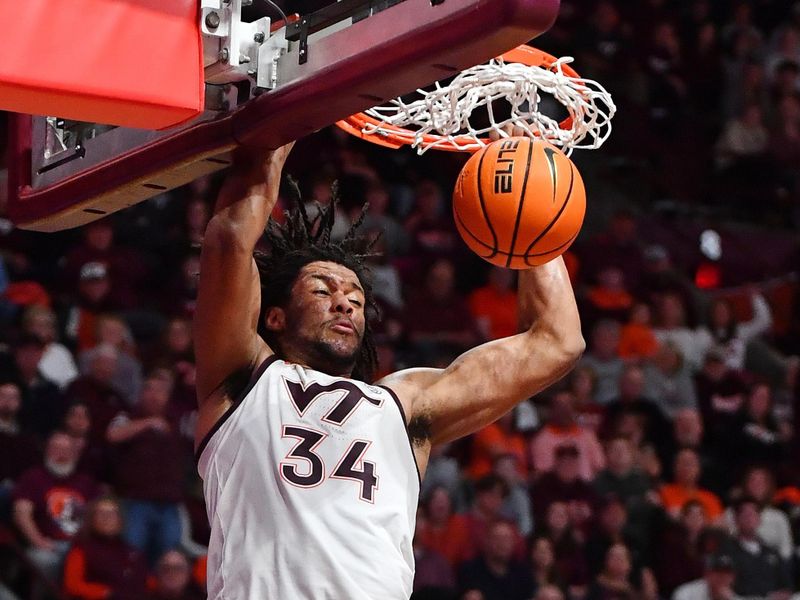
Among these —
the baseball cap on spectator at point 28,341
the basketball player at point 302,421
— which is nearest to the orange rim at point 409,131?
the basketball player at point 302,421

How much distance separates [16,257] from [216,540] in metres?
4.46

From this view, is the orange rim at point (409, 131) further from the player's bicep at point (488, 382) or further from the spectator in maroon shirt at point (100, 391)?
the spectator in maroon shirt at point (100, 391)

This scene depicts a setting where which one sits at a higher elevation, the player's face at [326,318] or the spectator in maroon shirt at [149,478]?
the player's face at [326,318]

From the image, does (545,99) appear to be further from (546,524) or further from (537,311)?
(546,524)

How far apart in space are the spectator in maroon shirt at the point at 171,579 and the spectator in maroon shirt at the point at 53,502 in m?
0.45

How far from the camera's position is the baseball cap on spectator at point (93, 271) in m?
8.02

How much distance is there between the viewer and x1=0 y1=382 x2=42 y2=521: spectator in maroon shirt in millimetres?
6996

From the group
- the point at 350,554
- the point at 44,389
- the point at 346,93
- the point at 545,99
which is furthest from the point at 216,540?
the point at 44,389

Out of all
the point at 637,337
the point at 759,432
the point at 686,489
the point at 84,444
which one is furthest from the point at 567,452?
the point at 84,444

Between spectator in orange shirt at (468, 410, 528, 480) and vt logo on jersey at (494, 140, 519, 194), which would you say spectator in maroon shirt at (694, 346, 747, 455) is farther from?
vt logo on jersey at (494, 140, 519, 194)

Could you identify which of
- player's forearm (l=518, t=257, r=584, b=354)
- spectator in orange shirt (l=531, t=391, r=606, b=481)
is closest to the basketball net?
player's forearm (l=518, t=257, r=584, b=354)

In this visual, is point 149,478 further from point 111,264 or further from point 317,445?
point 317,445

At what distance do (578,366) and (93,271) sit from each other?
304 cm

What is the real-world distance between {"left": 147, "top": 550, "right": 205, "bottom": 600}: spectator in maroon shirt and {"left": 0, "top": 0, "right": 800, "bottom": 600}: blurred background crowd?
0.4 inches
